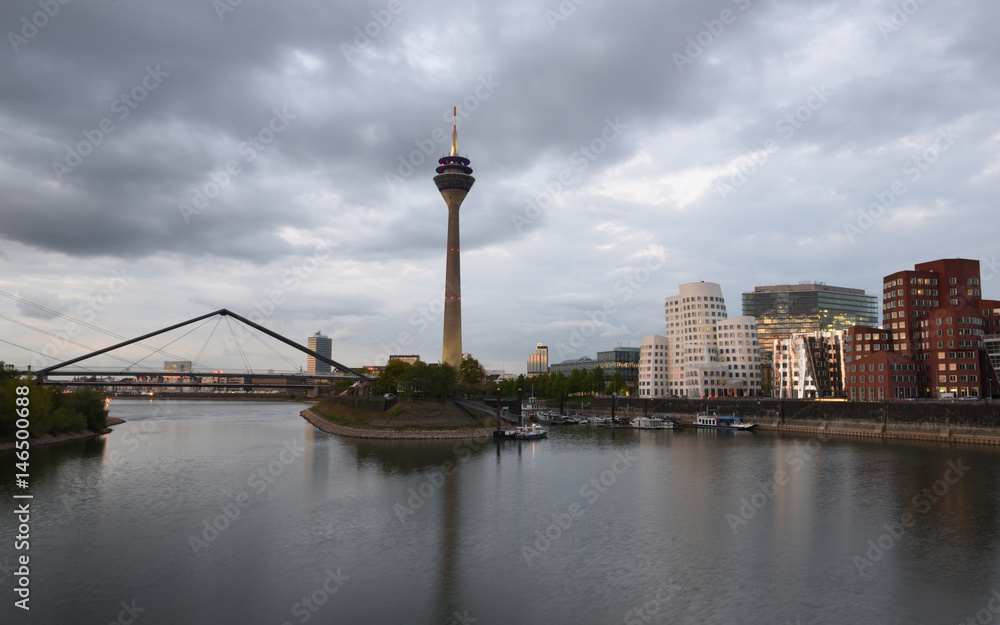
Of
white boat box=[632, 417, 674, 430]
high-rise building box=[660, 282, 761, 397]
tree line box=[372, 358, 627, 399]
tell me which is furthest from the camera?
high-rise building box=[660, 282, 761, 397]

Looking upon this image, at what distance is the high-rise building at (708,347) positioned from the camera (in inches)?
5236

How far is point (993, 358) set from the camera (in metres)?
80.2

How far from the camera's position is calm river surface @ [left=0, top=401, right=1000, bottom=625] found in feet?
66.1

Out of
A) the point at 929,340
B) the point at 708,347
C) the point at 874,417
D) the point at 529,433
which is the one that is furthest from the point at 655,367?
the point at 529,433

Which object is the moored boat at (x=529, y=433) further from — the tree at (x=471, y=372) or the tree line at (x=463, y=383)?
the tree at (x=471, y=372)

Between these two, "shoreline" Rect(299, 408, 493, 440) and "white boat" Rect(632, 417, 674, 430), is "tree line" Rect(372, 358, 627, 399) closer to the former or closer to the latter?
"shoreline" Rect(299, 408, 493, 440)

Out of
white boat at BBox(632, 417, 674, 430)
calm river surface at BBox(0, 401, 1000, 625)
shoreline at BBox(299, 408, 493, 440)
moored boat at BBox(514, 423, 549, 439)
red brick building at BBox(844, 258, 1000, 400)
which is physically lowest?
white boat at BBox(632, 417, 674, 430)

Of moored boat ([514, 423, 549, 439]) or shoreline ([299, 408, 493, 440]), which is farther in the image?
moored boat ([514, 423, 549, 439])

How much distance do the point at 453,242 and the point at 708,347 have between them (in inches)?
2547

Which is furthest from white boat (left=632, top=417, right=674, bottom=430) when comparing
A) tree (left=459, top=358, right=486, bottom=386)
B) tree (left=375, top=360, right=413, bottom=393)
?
tree (left=459, top=358, right=486, bottom=386)

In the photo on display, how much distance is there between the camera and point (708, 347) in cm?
13788

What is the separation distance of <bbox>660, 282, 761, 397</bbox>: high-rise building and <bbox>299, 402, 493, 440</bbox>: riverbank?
233 feet

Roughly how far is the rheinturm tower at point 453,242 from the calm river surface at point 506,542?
85.1 metres

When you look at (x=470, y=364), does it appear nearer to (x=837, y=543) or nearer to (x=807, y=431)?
(x=807, y=431)
